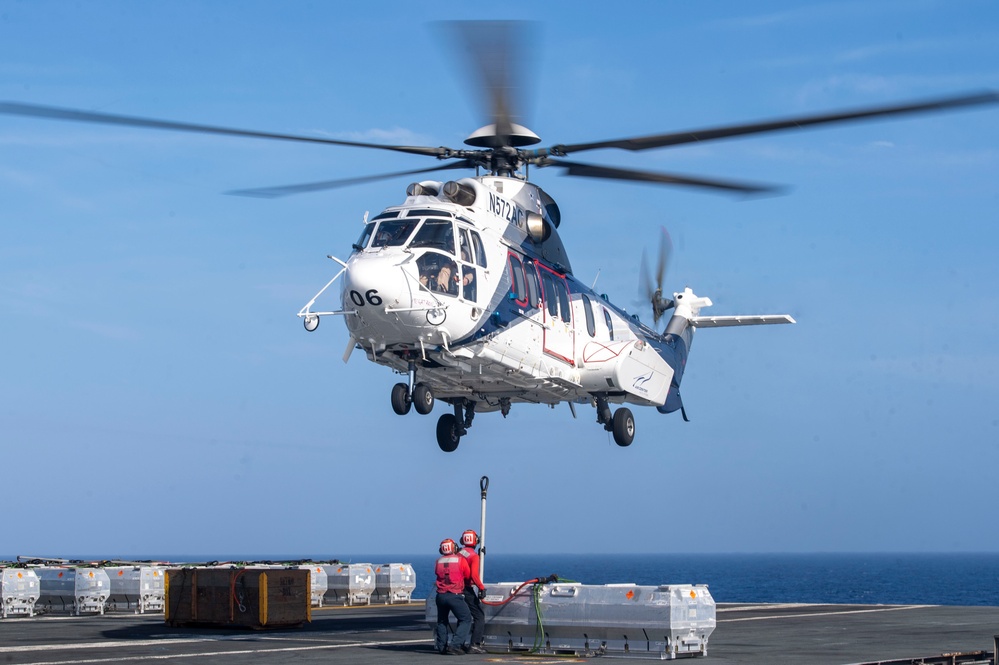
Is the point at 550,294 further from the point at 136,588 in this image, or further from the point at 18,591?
the point at 18,591

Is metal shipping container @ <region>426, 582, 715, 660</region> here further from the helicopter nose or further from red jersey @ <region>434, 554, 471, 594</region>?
the helicopter nose

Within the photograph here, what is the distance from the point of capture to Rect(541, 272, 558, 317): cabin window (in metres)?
22.4

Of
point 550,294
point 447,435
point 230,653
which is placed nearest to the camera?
point 230,653

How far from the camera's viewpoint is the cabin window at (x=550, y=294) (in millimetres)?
22406

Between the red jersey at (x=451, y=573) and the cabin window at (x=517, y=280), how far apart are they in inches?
249

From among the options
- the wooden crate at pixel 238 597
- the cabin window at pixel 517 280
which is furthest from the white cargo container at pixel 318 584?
the cabin window at pixel 517 280

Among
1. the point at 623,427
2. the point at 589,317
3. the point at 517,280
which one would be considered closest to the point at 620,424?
the point at 623,427

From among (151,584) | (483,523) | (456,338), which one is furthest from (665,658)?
(151,584)

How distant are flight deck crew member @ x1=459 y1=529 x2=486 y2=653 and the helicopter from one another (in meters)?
4.03

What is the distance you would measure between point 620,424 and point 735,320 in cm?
504

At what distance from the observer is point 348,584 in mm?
29922

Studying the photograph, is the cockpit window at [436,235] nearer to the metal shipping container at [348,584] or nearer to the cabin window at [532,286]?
the cabin window at [532,286]

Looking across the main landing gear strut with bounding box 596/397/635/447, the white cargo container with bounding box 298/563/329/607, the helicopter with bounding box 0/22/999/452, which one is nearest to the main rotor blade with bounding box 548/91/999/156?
the helicopter with bounding box 0/22/999/452

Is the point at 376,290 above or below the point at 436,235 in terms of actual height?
below
